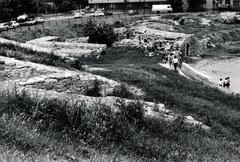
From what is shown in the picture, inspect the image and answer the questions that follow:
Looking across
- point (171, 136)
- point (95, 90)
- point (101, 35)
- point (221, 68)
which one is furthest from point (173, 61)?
point (171, 136)

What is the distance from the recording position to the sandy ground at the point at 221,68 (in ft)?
127

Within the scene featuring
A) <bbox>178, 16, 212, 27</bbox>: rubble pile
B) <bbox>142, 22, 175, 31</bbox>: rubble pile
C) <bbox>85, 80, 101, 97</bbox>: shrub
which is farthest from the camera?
<bbox>178, 16, 212, 27</bbox>: rubble pile

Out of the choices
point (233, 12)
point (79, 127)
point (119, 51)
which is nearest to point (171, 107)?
point (79, 127)

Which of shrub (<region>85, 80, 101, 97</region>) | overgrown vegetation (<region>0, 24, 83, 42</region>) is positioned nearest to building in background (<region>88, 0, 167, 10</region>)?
overgrown vegetation (<region>0, 24, 83, 42</region>)

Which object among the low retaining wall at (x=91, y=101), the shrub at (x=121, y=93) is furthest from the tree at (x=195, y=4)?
the low retaining wall at (x=91, y=101)

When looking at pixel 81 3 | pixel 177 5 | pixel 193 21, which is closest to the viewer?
pixel 193 21

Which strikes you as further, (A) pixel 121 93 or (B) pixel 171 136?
(A) pixel 121 93

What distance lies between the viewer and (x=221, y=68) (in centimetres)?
4500

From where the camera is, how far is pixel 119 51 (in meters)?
43.5

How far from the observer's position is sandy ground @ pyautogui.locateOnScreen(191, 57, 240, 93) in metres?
38.8

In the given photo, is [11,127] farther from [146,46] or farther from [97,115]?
[146,46]

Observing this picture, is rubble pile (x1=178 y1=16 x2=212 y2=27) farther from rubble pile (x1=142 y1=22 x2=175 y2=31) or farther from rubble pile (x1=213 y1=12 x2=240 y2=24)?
rubble pile (x1=142 y1=22 x2=175 y2=31)

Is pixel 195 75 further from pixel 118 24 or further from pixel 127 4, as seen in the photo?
pixel 127 4

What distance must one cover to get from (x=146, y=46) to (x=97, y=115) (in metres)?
36.3
